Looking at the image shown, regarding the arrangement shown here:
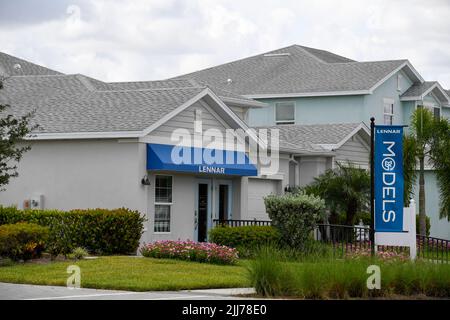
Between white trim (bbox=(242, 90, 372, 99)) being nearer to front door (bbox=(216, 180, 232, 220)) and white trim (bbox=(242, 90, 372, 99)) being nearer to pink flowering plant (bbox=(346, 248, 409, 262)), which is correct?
front door (bbox=(216, 180, 232, 220))

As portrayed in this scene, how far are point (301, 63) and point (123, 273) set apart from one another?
30.4m

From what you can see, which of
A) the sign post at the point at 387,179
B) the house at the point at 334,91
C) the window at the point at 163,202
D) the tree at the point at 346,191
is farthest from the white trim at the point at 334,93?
the sign post at the point at 387,179

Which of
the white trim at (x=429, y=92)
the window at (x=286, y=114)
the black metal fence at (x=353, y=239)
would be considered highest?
the white trim at (x=429, y=92)

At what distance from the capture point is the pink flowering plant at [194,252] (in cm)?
2558

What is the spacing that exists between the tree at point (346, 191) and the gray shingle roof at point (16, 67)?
13.9 m

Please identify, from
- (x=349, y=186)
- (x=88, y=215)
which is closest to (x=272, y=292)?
(x=88, y=215)

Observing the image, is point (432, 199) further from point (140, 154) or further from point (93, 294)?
point (93, 294)

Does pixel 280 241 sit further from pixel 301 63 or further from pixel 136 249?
pixel 301 63

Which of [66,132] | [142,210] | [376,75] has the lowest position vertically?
[142,210]

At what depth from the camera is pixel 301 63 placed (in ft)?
166

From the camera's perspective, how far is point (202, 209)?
32.7m

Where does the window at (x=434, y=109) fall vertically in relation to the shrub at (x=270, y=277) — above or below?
above

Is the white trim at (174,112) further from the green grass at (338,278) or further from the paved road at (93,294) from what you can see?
the green grass at (338,278)
